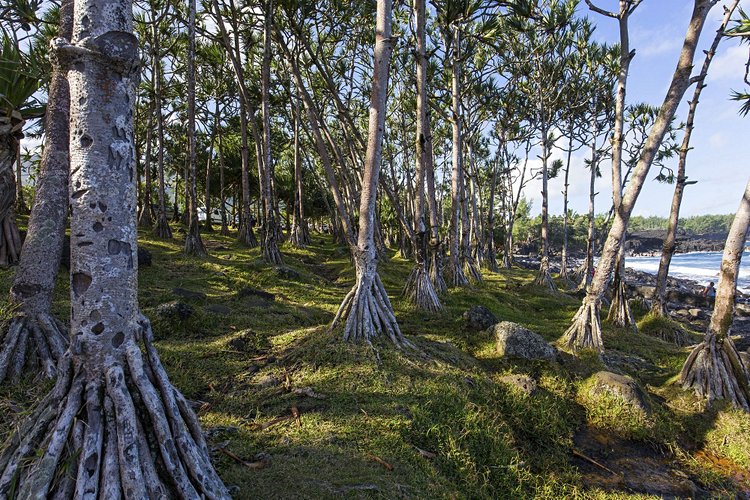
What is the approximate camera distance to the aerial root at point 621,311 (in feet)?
29.8

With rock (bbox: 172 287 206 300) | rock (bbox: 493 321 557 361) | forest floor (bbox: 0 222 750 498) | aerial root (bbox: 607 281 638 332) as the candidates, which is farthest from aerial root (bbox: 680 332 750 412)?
rock (bbox: 172 287 206 300)

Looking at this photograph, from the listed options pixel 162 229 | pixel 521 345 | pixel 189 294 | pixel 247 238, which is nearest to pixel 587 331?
pixel 521 345

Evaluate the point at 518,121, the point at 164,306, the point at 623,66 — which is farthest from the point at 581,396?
the point at 518,121

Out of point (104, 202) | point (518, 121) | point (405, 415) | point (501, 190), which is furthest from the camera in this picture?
point (501, 190)

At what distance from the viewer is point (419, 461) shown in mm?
3135

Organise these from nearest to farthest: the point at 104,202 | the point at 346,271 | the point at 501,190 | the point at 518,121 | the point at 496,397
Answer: the point at 104,202 → the point at 496,397 → the point at 346,271 → the point at 518,121 → the point at 501,190

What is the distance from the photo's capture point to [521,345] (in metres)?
5.92

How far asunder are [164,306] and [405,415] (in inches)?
160

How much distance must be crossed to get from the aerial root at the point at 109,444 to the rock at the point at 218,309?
14.4 feet

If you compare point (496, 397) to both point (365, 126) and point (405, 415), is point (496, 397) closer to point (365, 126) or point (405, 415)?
point (405, 415)

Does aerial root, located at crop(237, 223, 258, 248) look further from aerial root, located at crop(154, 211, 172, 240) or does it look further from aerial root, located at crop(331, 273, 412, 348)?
aerial root, located at crop(331, 273, 412, 348)

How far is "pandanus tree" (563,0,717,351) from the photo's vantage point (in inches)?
220

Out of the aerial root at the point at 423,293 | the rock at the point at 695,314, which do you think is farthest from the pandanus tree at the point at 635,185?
the rock at the point at 695,314

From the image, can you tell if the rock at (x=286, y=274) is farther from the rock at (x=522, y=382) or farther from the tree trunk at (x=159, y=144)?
the rock at (x=522, y=382)
